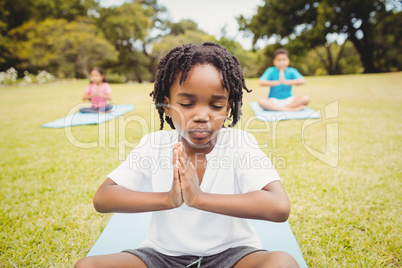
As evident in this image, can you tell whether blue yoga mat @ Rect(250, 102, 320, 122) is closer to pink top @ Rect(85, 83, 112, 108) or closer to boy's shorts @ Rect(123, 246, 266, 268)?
pink top @ Rect(85, 83, 112, 108)

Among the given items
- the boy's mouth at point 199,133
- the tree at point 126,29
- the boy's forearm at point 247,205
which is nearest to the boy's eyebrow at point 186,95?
the boy's mouth at point 199,133

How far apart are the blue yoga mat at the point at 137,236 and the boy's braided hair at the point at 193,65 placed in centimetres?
106

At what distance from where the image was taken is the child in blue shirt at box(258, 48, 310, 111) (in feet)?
20.7

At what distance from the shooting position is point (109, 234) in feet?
6.70

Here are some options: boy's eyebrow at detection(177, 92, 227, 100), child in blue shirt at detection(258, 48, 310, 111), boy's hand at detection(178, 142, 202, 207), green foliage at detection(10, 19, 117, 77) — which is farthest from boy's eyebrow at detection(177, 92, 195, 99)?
green foliage at detection(10, 19, 117, 77)

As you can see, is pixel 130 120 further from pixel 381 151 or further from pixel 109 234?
pixel 381 151

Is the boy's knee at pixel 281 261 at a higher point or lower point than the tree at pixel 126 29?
lower

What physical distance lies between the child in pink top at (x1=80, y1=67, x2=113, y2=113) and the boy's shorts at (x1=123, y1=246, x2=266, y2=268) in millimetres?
5883

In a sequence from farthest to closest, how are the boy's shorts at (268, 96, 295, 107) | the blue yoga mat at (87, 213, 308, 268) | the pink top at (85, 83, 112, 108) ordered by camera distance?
the pink top at (85, 83, 112, 108) → the boy's shorts at (268, 96, 295, 107) → the blue yoga mat at (87, 213, 308, 268)

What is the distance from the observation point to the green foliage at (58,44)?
79.3 feet

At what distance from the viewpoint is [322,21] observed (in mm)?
20359

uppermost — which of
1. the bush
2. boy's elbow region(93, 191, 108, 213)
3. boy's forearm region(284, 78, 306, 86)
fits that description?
the bush

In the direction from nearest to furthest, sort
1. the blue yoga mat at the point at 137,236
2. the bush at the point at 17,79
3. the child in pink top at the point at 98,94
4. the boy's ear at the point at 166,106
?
the boy's ear at the point at 166,106 → the blue yoga mat at the point at 137,236 → the child in pink top at the point at 98,94 → the bush at the point at 17,79

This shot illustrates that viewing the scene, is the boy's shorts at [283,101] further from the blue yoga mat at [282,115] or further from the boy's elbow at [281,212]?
the boy's elbow at [281,212]
